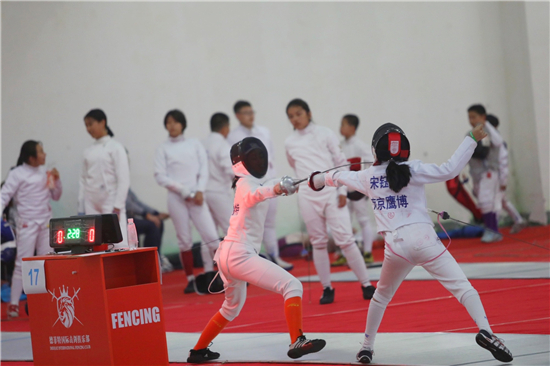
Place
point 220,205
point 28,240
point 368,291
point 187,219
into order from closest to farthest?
point 368,291
point 28,240
point 187,219
point 220,205

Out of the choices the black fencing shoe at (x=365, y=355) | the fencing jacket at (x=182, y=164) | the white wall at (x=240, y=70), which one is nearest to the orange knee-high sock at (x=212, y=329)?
the black fencing shoe at (x=365, y=355)

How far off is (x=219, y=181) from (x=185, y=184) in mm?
470

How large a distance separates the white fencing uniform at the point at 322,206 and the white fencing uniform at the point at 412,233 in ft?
5.40

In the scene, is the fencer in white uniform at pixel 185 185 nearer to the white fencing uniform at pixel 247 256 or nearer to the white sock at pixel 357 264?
the white sock at pixel 357 264

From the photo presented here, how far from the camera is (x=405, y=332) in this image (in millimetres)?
3279

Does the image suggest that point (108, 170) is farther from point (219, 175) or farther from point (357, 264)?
point (357, 264)

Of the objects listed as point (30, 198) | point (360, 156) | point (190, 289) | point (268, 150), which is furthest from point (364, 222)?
point (30, 198)

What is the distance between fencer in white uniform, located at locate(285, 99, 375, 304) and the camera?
14.6 feet

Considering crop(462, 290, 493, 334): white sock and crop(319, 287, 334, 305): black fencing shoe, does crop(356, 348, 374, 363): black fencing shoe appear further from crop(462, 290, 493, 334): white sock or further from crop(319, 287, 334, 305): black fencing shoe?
crop(319, 287, 334, 305): black fencing shoe

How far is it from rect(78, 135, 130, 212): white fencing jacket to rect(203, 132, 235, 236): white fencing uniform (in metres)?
1.06

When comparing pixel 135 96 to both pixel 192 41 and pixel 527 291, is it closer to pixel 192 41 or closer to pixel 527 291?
pixel 192 41

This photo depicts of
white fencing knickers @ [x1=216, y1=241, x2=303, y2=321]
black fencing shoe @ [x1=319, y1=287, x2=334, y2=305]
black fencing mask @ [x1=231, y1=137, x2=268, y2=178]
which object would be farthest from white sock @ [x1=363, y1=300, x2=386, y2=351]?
black fencing shoe @ [x1=319, y1=287, x2=334, y2=305]

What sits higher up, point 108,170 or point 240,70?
point 240,70

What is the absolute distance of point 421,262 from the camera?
105 inches
